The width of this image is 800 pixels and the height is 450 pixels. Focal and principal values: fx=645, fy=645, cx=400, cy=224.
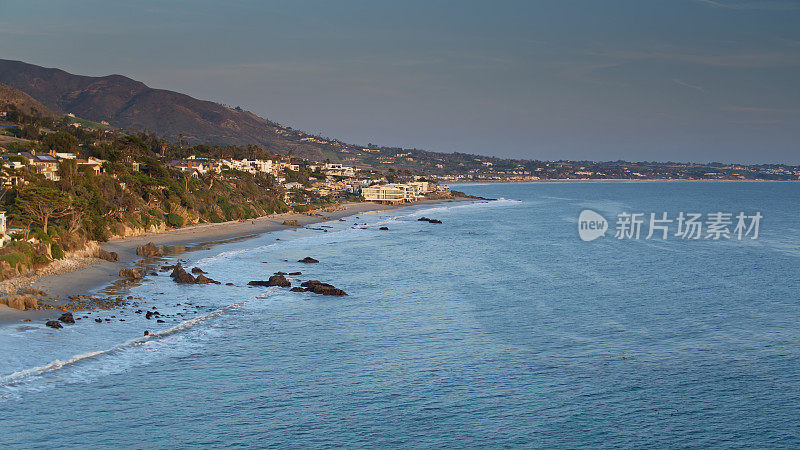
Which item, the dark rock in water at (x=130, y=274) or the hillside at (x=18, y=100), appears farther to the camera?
the hillside at (x=18, y=100)

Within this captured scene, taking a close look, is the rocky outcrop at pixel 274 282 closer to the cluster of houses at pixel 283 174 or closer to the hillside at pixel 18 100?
the cluster of houses at pixel 283 174

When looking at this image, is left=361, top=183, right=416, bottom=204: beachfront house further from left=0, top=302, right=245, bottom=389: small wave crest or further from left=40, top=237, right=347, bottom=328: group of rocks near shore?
left=0, top=302, right=245, bottom=389: small wave crest

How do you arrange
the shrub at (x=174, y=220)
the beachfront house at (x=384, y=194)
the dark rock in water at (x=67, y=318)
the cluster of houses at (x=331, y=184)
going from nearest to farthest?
the dark rock in water at (x=67, y=318) < the shrub at (x=174, y=220) < the cluster of houses at (x=331, y=184) < the beachfront house at (x=384, y=194)

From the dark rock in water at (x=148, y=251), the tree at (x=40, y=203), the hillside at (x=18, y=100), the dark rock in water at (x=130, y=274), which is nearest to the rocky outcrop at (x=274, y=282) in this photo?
the dark rock in water at (x=130, y=274)

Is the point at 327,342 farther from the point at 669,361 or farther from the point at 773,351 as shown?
the point at 773,351

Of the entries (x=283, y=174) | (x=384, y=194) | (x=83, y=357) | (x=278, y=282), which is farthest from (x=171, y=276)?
(x=283, y=174)

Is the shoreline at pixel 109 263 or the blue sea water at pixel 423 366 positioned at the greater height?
the shoreline at pixel 109 263

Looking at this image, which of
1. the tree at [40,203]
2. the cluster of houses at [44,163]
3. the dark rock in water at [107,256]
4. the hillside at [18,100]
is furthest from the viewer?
the hillside at [18,100]
